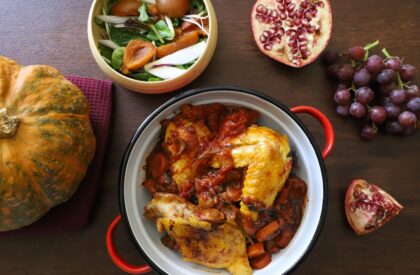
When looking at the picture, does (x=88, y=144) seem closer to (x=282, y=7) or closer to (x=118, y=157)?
(x=118, y=157)

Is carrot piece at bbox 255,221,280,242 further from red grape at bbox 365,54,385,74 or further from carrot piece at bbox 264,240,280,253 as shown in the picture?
red grape at bbox 365,54,385,74

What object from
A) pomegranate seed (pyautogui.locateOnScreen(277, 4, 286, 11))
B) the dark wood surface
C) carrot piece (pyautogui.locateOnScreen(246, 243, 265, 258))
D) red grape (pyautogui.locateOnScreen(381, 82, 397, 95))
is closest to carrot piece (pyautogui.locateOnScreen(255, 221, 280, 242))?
carrot piece (pyautogui.locateOnScreen(246, 243, 265, 258))

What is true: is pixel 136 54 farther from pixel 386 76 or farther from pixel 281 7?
pixel 386 76

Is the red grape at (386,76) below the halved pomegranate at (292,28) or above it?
below

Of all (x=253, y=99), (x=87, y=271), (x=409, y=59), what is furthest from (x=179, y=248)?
(x=409, y=59)

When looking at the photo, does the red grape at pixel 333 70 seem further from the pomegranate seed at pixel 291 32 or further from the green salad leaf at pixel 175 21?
the green salad leaf at pixel 175 21

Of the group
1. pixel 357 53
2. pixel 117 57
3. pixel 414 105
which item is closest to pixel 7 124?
pixel 117 57

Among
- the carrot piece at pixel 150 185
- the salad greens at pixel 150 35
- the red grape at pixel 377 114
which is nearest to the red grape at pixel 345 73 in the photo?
the red grape at pixel 377 114
